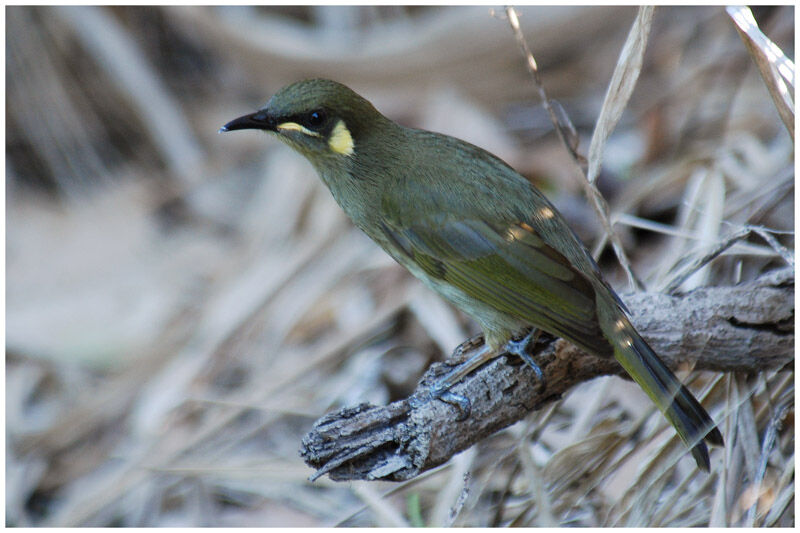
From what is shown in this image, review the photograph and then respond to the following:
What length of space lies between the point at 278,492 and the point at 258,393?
17.5 inches

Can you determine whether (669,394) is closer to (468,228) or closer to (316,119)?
(468,228)

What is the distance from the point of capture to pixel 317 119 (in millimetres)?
2701

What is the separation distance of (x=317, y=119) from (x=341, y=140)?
0.14m

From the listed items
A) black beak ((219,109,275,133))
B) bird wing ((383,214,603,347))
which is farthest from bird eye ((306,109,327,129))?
bird wing ((383,214,603,347))

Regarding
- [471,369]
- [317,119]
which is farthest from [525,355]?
[317,119]

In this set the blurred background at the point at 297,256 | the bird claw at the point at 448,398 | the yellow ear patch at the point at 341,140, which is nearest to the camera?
the bird claw at the point at 448,398

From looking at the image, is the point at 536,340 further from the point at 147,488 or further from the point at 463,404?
the point at 147,488

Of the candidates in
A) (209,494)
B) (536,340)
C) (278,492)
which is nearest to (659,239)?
(536,340)

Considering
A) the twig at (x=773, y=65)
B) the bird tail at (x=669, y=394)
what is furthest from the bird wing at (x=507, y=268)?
the twig at (x=773, y=65)

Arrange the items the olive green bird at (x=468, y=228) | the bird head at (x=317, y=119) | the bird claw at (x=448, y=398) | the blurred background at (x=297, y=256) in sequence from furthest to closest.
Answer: the blurred background at (x=297, y=256) < the bird head at (x=317, y=119) < the olive green bird at (x=468, y=228) < the bird claw at (x=448, y=398)

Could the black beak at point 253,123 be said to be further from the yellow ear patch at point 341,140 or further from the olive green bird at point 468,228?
the yellow ear patch at point 341,140

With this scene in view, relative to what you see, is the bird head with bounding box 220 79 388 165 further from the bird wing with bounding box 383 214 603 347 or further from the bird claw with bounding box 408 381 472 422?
the bird claw with bounding box 408 381 472 422

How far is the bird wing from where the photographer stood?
2524 mm

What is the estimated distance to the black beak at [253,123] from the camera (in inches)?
99.6
